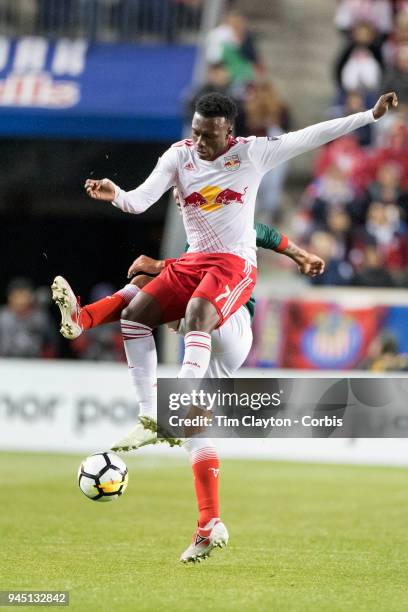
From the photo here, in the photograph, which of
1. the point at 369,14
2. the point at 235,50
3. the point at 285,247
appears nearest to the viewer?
the point at 285,247

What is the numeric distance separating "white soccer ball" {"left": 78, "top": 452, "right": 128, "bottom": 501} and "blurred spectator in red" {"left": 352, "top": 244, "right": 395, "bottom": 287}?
32.7 feet

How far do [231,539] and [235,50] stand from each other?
12.2 meters

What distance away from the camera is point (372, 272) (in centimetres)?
1859

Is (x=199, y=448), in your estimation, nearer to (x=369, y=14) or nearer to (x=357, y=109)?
(x=357, y=109)

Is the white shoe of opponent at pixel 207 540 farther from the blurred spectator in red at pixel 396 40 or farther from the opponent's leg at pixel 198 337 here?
the blurred spectator in red at pixel 396 40

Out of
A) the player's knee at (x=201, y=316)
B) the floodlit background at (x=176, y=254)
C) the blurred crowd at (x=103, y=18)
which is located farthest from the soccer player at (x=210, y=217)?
the blurred crowd at (x=103, y=18)

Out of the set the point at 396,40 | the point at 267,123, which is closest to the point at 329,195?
the point at 267,123

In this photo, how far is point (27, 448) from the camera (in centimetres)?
1819

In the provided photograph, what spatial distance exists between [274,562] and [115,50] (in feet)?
49.1

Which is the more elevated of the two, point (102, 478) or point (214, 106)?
point (214, 106)

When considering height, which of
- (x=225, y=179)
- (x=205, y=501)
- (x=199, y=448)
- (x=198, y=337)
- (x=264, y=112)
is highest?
(x=264, y=112)

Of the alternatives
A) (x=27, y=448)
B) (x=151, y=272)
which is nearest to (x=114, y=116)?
(x=27, y=448)

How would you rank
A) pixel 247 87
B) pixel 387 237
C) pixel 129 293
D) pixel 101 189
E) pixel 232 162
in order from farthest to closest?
1. pixel 247 87
2. pixel 387 237
3. pixel 129 293
4. pixel 232 162
5. pixel 101 189

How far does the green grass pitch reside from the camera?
800 centimetres
